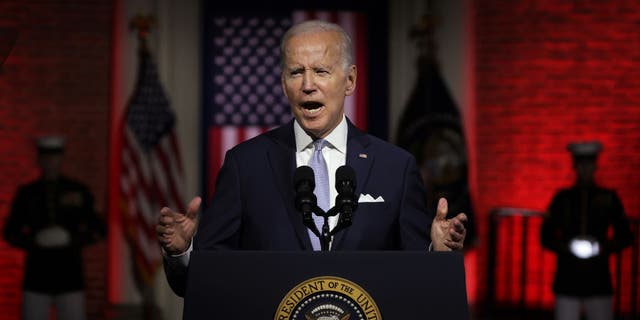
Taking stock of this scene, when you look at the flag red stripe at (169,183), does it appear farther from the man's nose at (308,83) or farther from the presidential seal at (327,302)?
the presidential seal at (327,302)

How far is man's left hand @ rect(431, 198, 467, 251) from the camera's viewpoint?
221cm

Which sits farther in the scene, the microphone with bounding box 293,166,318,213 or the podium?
the microphone with bounding box 293,166,318,213

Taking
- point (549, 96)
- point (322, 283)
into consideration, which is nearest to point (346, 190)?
point (322, 283)

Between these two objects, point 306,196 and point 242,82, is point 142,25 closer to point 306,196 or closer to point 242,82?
point 242,82

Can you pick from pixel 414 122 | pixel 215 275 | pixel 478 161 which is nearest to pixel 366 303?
pixel 215 275

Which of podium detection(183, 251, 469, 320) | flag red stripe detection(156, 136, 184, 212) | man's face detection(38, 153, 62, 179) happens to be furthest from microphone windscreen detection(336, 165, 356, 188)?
flag red stripe detection(156, 136, 184, 212)

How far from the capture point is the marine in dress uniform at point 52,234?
6.18 meters

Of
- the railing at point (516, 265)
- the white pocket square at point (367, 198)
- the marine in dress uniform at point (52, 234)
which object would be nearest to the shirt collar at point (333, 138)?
the white pocket square at point (367, 198)

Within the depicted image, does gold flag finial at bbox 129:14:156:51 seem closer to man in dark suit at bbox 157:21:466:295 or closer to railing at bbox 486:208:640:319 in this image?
railing at bbox 486:208:640:319

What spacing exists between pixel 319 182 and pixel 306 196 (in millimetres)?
328

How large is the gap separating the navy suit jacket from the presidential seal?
1.16 ft

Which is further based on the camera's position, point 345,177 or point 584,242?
point 584,242

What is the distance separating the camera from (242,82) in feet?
27.3

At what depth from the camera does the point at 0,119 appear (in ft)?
26.7
